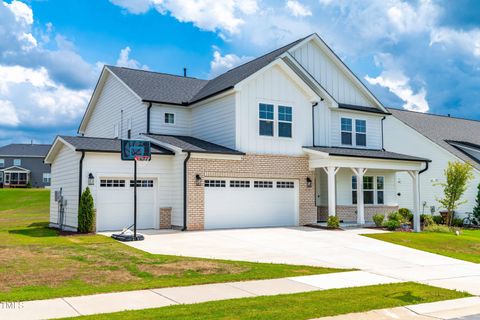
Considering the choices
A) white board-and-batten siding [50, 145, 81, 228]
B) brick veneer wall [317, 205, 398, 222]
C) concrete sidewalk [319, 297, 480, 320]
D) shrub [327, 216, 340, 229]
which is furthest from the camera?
brick veneer wall [317, 205, 398, 222]

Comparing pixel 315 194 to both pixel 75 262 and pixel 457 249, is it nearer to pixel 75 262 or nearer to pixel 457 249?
pixel 457 249

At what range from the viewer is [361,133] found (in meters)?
27.9

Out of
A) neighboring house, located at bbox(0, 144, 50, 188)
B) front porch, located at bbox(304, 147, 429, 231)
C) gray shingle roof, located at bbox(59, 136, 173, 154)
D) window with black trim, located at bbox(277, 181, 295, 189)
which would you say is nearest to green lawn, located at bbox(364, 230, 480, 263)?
front porch, located at bbox(304, 147, 429, 231)

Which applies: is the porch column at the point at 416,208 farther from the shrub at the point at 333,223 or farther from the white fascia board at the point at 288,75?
the white fascia board at the point at 288,75

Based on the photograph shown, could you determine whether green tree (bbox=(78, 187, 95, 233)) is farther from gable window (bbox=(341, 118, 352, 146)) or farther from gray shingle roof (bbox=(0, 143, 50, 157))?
gray shingle roof (bbox=(0, 143, 50, 157))

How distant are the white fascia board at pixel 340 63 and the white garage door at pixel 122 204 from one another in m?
10.9

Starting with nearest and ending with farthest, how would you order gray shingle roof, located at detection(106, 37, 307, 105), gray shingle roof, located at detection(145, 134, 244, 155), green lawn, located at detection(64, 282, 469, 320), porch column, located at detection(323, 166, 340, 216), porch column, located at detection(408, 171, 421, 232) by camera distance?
green lawn, located at detection(64, 282, 469, 320) < gray shingle roof, located at detection(145, 134, 244, 155) < porch column, located at detection(323, 166, 340, 216) < porch column, located at detection(408, 171, 421, 232) < gray shingle roof, located at detection(106, 37, 307, 105)

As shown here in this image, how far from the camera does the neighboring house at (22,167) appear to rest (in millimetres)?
69562

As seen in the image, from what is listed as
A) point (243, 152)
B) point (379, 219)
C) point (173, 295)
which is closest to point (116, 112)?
point (243, 152)

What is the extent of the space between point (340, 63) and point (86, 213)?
16.0 m

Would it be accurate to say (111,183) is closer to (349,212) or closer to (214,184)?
(214,184)

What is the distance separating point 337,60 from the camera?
27500mm

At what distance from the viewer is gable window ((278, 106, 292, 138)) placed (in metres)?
23.1

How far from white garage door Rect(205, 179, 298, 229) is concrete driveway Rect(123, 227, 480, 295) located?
120cm
